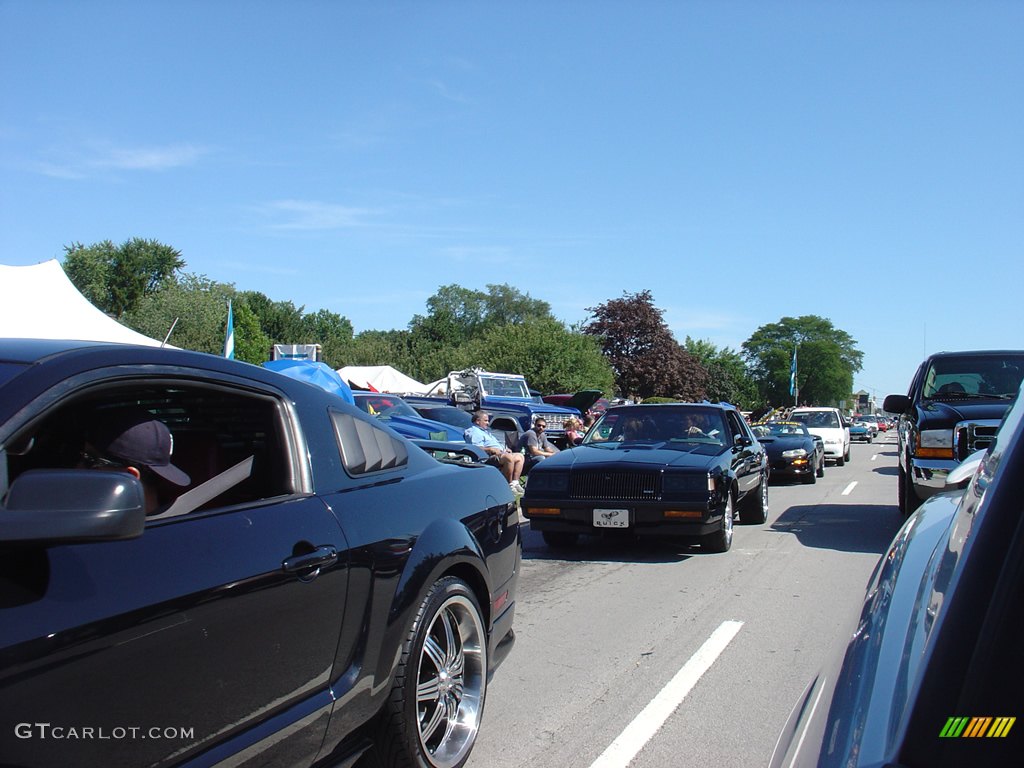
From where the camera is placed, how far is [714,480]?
789 centimetres

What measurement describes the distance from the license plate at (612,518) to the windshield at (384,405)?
8737 mm

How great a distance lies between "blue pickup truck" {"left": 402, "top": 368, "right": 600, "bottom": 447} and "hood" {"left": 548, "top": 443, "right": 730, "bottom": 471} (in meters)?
12.7

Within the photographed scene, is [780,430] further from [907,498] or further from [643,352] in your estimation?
[643,352]

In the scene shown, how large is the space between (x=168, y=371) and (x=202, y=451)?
2.12 ft

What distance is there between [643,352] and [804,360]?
6273 cm

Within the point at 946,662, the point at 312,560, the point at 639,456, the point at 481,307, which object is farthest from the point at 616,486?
the point at 481,307

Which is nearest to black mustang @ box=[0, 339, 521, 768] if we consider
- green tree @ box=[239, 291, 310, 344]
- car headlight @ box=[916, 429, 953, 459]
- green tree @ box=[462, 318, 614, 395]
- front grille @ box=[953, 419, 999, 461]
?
front grille @ box=[953, 419, 999, 461]

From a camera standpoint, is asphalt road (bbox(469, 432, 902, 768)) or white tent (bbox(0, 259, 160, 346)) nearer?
asphalt road (bbox(469, 432, 902, 768))

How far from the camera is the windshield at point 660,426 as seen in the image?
930 cm

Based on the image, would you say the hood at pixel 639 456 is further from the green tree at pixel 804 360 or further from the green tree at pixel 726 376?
the green tree at pixel 804 360

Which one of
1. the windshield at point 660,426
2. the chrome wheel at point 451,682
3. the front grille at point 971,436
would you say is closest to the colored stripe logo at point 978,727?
the chrome wheel at point 451,682

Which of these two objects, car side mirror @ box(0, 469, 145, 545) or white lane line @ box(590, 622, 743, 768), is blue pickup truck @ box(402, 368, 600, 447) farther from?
car side mirror @ box(0, 469, 145, 545)

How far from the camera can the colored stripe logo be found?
1243 mm

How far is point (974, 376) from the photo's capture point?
9977mm
